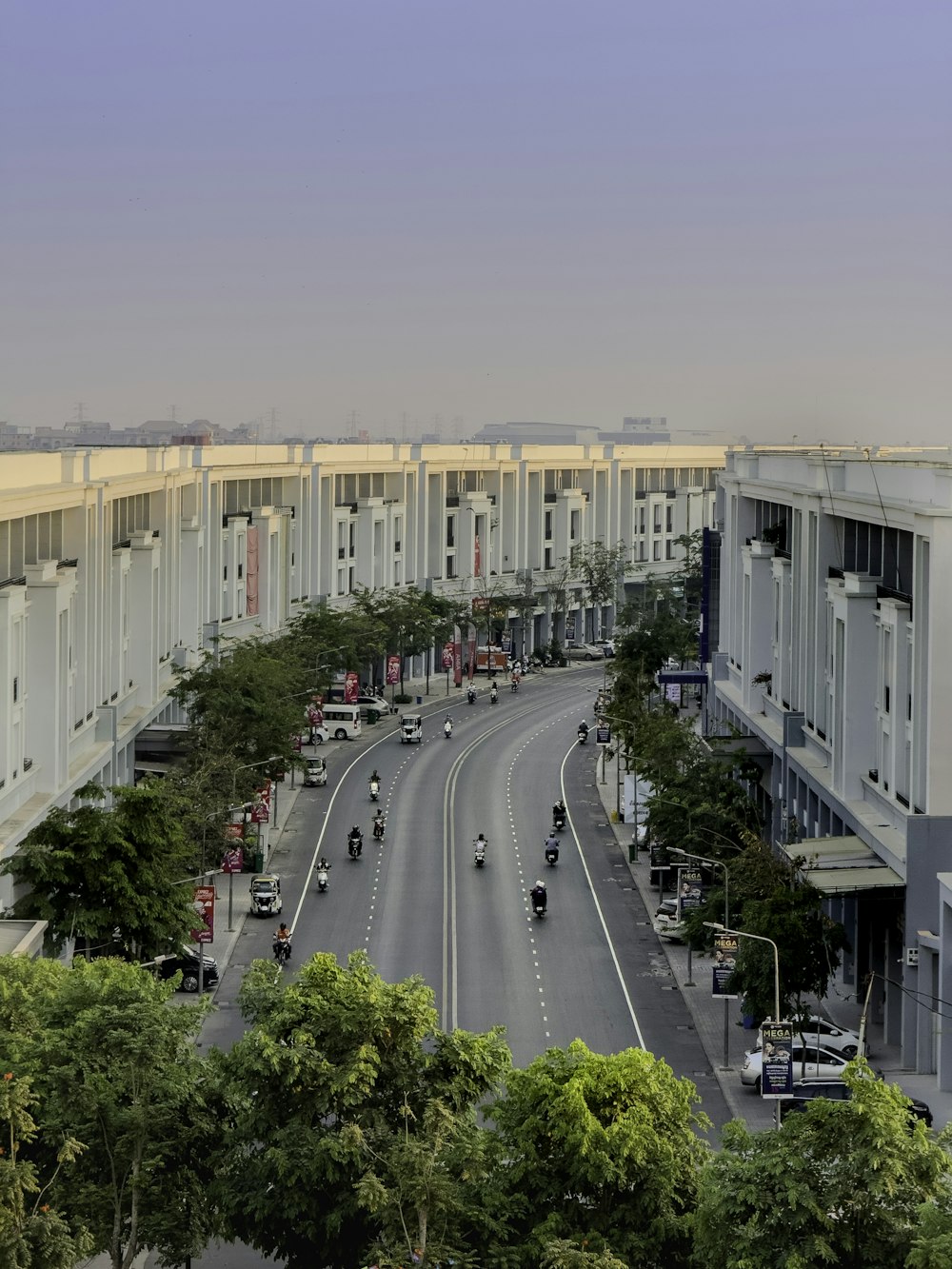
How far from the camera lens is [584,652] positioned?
155750 mm

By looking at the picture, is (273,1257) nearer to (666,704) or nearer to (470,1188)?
(470,1188)

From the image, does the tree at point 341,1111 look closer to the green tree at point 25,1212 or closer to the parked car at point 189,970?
the green tree at point 25,1212

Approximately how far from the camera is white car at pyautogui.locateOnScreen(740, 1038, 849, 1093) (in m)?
47.1

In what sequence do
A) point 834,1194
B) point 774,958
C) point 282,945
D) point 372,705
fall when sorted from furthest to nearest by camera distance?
point 372,705
point 282,945
point 774,958
point 834,1194

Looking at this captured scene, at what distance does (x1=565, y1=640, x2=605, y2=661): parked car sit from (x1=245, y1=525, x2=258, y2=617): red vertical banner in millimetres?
43496

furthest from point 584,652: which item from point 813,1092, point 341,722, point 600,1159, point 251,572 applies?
point 600,1159

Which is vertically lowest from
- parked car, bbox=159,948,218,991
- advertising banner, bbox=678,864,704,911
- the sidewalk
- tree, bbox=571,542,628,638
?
the sidewalk

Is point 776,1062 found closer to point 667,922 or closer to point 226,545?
point 667,922

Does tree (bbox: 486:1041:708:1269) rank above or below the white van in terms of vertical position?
above

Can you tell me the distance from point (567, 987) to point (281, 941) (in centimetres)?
922

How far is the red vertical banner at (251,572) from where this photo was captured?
369ft

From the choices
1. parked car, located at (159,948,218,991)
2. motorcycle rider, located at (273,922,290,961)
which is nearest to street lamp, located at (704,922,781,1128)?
motorcycle rider, located at (273,922,290,961)

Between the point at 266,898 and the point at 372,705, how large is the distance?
50.9 m

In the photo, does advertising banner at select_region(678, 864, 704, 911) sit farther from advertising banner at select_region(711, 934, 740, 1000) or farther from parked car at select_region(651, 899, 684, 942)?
advertising banner at select_region(711, 934, 740, 1000)
